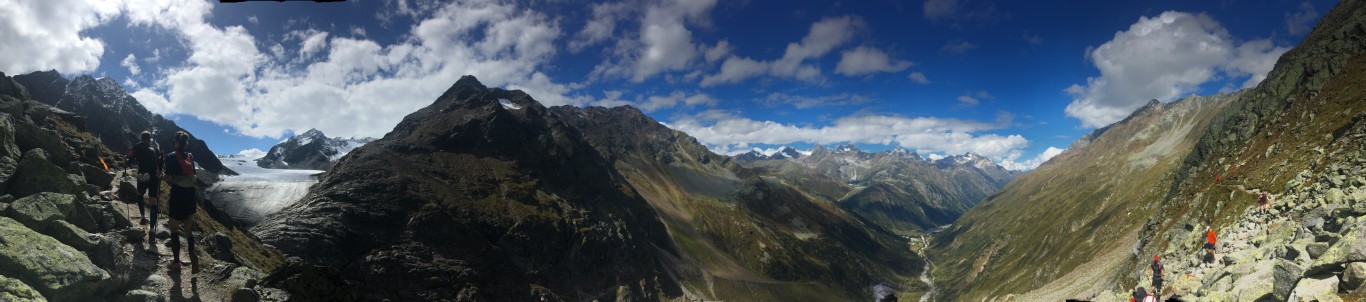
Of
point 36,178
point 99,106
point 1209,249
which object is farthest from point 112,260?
point 99,106

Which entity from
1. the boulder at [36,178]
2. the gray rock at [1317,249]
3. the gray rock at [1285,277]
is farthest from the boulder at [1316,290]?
the boulder at [36,178]

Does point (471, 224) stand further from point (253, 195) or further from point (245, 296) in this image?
point (245, 296)

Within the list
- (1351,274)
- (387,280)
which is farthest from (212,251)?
(387,280)

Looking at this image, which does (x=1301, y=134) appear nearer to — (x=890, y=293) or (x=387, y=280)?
(x=890, y=293)

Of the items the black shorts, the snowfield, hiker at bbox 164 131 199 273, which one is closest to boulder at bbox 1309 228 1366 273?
hiker at bbox 164 131 199 273

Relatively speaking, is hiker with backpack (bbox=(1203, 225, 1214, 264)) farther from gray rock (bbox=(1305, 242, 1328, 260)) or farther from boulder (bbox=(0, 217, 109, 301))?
boulder (bbox=(0, 217, 109, 301))

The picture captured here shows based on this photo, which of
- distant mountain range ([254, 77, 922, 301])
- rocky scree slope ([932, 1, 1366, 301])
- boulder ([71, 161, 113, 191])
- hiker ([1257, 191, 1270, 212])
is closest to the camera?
rocky scree slope ([932, 1, 1366, 301])
